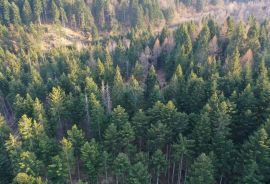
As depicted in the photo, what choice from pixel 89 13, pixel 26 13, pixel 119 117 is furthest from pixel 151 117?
pixel 89 13

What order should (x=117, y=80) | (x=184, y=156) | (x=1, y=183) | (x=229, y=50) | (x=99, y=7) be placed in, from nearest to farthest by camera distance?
(x=184, y=156)
(x=1, y=183)
(x=117, y=80)
(x=229, y=50)
(x=99, y=7)

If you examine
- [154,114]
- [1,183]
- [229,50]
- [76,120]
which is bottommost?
[1,183]

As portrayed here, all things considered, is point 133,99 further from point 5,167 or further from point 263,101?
point 5,167

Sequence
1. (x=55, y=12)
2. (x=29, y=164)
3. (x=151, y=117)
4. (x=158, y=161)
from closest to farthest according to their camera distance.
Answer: (x=158, y=161) < (x=29, y=164) < (x=151, y=117) < (x=55, y=12)

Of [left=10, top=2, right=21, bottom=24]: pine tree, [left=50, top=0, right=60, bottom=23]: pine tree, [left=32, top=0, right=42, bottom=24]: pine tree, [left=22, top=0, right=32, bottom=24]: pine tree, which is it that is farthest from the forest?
[left=50, top=0, right=60, bottom=23]: pine tree

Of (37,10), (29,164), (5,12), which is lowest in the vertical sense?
(29,164)

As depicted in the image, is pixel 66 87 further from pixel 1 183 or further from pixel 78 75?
pixel 1 183

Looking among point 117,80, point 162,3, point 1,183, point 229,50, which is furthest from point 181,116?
point 162,3

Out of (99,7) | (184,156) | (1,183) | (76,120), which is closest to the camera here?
(184,156)

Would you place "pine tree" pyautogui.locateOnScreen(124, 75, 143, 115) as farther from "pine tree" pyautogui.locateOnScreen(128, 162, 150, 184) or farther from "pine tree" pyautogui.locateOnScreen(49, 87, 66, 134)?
"pine tree" pyautogui.locateOnScreen(128, 162, 150, 184)
